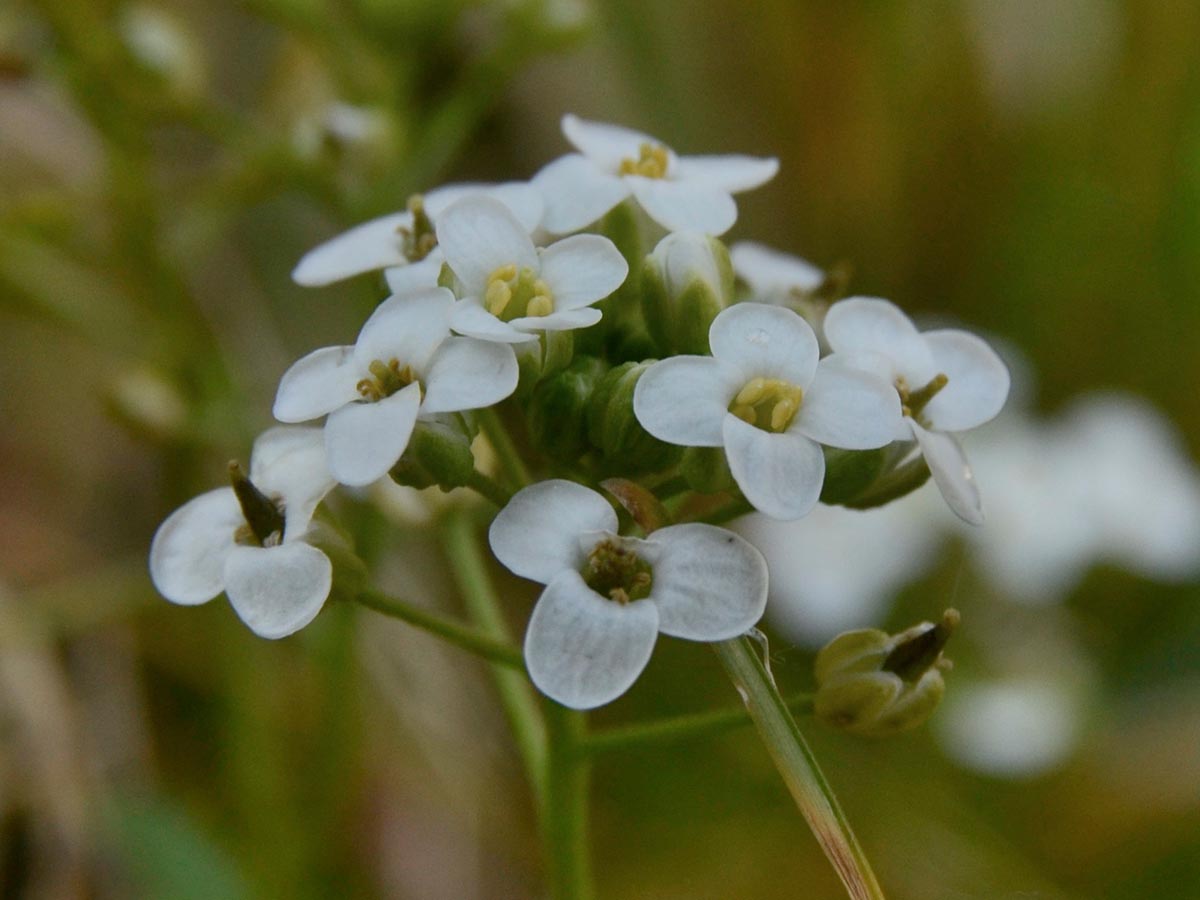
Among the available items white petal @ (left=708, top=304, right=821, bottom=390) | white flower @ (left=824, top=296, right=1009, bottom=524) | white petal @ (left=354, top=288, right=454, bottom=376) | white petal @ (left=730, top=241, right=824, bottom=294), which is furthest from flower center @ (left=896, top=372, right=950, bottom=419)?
white petal @ (left=354, top=288, right=454, bottom=376)

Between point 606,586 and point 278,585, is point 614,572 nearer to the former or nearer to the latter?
point 606,586

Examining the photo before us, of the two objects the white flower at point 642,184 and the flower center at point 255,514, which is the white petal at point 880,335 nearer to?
the white flower at point 642,184

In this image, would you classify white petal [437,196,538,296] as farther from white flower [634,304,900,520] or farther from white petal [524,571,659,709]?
white petal [524,571,659,709]

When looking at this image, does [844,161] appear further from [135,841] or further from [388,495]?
[135,841]

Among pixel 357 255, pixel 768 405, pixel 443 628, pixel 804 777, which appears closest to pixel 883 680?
pixel 804 777

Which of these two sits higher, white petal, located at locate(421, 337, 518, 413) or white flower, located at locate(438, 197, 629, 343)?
white flower, located at locate(438, 197, 629, 343)

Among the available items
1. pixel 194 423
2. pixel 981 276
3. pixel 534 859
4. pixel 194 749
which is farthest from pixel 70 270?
pixel 981 276

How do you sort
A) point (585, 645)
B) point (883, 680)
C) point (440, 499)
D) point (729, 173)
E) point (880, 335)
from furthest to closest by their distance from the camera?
1. point (440, 499)
2. point (729, 173)
3. point (880, 335)
4. point (883, 680)
5. point (585, 645)
